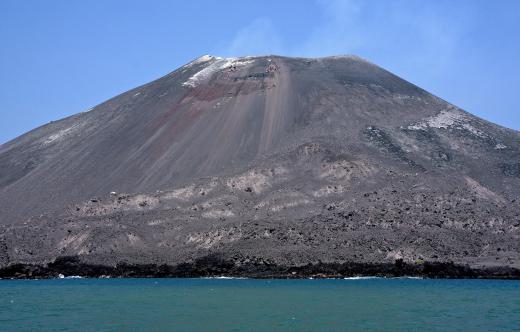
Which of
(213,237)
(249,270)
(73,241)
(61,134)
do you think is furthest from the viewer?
(61,134)

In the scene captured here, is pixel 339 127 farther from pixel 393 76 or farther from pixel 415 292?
pixel 415 292

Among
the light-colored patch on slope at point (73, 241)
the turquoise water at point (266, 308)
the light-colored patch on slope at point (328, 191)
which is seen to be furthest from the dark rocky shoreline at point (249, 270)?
the light-colored patch on slope at point (328, 191)

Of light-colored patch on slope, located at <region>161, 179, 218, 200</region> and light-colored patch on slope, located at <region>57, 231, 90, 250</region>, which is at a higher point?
light-colored patch on slope, located at <region>161, 179, 218, 200</region>

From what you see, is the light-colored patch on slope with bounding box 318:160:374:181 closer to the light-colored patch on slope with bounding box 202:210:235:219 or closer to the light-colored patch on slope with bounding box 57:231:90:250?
the light-colored patch on slope with bounding box 202:210:235:219

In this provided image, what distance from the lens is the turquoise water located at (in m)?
43.9

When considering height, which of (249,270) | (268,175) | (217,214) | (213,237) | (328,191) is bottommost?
(249,270)

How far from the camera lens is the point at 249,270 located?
102000 mm

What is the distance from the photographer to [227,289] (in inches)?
3066

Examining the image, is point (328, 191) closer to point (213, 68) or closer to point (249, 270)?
point (249, 270)

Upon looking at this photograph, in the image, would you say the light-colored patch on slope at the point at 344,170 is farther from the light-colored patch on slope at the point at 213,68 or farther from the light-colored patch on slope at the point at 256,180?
the light-colored patch on slope at the point at 213,68

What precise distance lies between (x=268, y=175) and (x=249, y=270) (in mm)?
25721

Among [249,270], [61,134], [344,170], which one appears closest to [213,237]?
[249,270]

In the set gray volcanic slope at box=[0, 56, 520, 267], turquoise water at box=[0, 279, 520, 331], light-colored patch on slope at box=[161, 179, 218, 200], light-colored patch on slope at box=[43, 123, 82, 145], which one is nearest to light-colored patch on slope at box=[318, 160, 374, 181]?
gray volcanic slope at box=[0, 56, 520, 267]

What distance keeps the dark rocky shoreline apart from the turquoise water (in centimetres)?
1459
